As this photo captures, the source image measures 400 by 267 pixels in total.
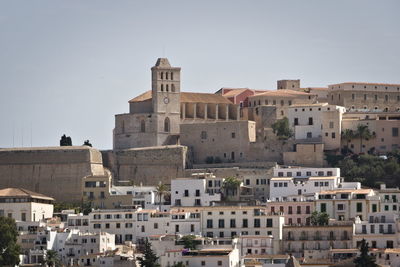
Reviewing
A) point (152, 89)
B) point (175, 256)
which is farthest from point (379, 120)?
point (175, 256)

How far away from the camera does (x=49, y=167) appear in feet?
319

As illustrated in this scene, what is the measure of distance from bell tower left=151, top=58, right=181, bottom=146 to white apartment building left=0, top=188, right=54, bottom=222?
15565 mm

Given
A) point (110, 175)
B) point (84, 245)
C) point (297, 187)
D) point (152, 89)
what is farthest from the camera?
point (152, 89)

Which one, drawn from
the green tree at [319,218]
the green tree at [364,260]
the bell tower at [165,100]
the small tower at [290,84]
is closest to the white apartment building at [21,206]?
the bell tower at [165,100]

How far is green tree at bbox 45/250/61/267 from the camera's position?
249ft

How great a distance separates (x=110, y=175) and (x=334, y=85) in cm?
1896

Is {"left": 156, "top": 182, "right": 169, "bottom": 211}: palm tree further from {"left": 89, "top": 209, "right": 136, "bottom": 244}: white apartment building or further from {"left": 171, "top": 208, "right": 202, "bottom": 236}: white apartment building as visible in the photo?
{"left": 171, "top": 208, "right": 202, "bottom": 236}: white apartment building

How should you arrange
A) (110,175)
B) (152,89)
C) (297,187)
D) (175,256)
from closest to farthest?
1. (175,256)
2. (297,187)
3. (110,175)
4. (152,89)

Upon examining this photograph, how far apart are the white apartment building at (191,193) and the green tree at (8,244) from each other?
1124 cm

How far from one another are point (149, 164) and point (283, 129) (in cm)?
881

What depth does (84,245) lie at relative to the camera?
79.7m

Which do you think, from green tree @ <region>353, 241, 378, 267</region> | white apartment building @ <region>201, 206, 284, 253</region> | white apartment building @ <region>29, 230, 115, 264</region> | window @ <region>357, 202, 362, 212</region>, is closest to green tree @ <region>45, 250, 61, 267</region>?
white apartment building @ <region>29, 230, 115, 264</region>

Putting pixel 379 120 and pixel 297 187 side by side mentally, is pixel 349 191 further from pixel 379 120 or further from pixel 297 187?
pixel 379 120

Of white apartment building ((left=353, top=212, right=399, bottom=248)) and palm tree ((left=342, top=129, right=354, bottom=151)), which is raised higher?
palm tree ((left=342, top=129, right=354, bottom=151))
